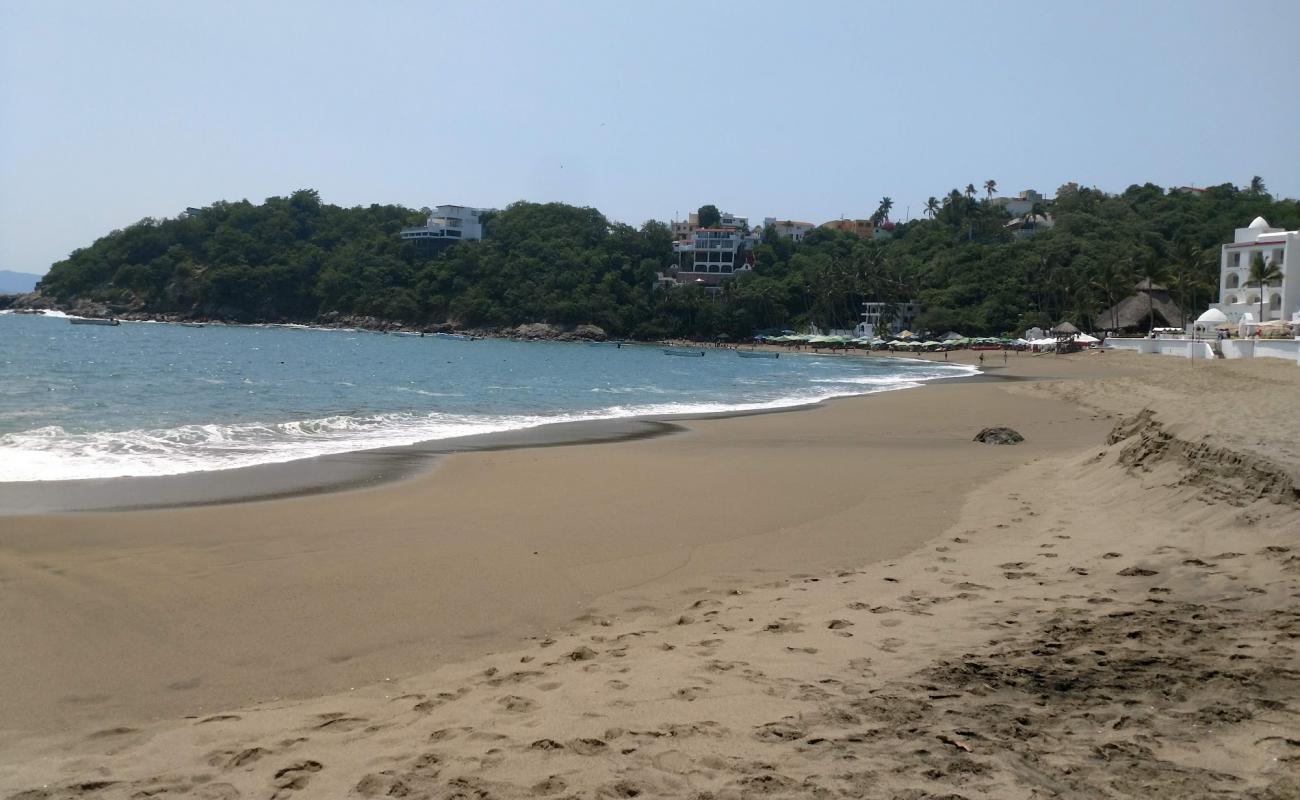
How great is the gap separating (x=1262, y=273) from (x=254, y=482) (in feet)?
197

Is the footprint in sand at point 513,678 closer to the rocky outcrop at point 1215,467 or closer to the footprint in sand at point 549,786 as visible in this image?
the footprint in sand at point 549,786

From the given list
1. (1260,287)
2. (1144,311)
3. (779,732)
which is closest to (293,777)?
(779,732)

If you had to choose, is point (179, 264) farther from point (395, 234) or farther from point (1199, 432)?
point (1199, 432)

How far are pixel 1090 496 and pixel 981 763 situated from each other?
679 cm

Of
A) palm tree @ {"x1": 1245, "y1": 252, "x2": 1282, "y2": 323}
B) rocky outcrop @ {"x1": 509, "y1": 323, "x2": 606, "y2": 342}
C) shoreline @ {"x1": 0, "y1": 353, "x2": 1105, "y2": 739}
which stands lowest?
shoreline @ {"x1": 0, "y1": 353, "x2": 1105, "y2": 739}

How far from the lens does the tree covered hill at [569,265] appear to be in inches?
4038

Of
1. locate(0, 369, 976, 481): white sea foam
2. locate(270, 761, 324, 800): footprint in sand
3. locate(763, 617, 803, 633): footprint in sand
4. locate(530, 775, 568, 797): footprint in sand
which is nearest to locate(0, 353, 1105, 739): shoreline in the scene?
locate(270, 761, 324, 800): footprint in sand

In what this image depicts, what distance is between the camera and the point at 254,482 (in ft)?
37.7

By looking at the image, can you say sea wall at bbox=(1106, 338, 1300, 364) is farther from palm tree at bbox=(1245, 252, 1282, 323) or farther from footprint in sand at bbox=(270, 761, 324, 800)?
footprint in sand at bbox=(270, 761, 324, 800)

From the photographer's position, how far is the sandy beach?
3615 mm

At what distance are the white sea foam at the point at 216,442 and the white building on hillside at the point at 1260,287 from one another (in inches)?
2050

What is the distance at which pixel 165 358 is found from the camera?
43.2m

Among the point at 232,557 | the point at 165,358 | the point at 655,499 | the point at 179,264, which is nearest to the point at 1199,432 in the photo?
→ the point at 655,499

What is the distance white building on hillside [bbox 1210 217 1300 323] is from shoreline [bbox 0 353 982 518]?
54069 millimetres
